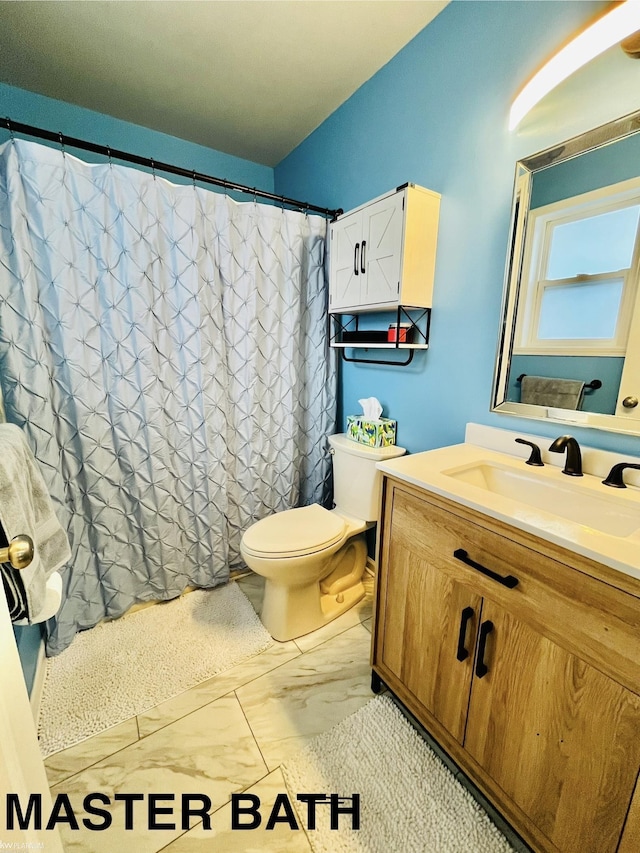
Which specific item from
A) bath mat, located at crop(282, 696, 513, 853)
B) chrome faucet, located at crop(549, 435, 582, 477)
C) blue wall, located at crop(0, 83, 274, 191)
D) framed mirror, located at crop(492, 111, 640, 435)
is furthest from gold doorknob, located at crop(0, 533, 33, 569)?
blue wall, located at crop(0, 83, 274, 191)

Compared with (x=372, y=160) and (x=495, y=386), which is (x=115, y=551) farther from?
(x=372, y=160)

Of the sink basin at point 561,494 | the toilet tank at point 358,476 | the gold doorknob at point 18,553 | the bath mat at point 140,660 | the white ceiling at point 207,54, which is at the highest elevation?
the white ceiling at point 207,54

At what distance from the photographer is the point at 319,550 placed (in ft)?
4.72

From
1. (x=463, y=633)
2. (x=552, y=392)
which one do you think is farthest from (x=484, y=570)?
(x=552, y=392)

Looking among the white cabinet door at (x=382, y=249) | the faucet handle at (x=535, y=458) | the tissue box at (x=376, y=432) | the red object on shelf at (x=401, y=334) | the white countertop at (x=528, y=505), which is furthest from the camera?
the tissue box at (x=376, y=432)

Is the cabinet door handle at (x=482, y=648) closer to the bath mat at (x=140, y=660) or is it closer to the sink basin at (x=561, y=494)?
the sink basin at (x=561, y=494)

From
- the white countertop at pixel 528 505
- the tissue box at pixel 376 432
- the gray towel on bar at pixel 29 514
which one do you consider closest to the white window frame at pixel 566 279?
the white countertop at pixel 528 505

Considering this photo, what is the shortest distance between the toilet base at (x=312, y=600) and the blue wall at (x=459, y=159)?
72 centimetres

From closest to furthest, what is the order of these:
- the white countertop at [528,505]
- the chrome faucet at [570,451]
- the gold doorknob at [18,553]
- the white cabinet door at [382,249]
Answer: the gold doorknob at [18,553] < the white countertop at [528,505] < the chrome faucet at [570,451] < the white cabinet door at [382,249]

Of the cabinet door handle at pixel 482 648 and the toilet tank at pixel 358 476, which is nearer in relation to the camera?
the cabinet door handle at pixel 482 648

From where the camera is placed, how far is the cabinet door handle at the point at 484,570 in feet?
2.63

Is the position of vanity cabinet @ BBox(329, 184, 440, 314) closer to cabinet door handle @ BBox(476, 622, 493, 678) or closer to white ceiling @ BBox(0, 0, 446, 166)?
white ceiling @ BBox(0, 0, 446, 166)

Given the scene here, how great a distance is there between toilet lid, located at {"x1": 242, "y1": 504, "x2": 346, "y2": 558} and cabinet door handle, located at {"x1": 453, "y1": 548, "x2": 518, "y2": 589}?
0.67 metres

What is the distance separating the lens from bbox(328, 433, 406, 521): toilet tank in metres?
1.62
